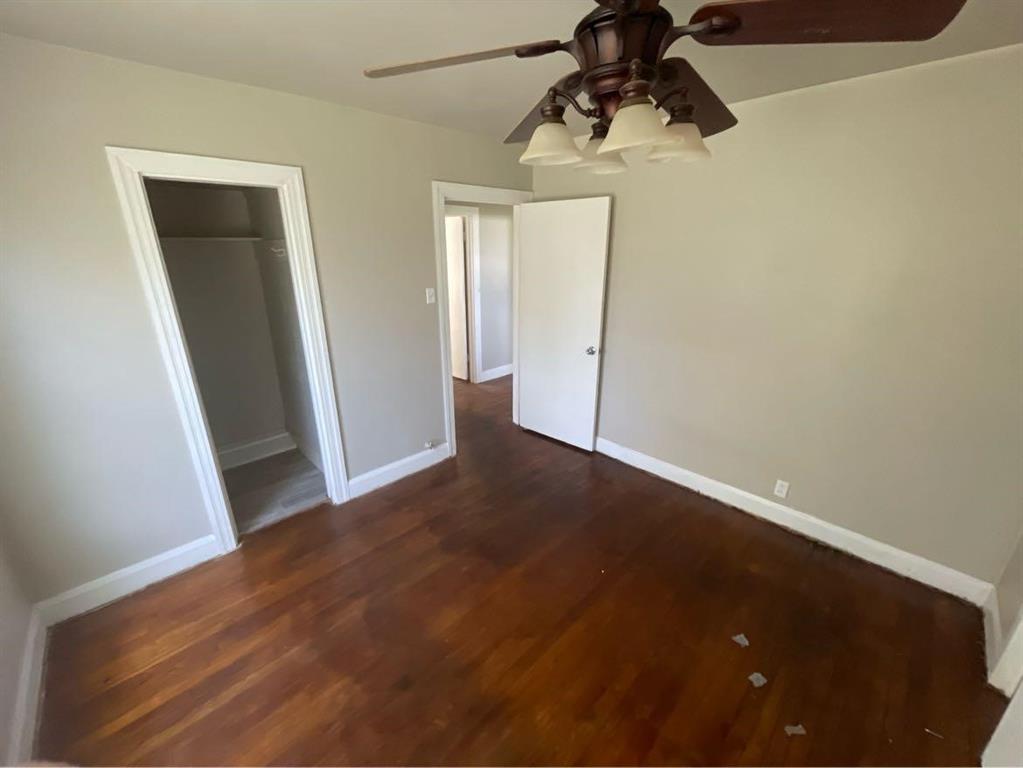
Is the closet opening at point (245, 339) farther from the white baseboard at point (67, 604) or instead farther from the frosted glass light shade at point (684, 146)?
the frosted glass light shade at point (684, 146)

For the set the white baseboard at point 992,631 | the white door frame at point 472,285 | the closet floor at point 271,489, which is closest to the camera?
the white baseboard at point 992,631

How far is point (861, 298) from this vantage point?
2.11 metres

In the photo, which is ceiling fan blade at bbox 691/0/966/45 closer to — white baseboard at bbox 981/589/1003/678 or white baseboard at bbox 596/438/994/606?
white baseboard at bbox 981/589/1003/678

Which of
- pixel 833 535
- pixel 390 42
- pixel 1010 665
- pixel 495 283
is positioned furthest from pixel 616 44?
pixel 495 283

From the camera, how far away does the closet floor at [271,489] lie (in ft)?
8.91

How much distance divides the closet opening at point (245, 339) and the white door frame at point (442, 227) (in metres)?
0.92

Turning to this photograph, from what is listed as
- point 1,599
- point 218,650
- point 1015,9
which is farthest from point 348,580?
point 1015,9

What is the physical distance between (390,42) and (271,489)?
2.73 m

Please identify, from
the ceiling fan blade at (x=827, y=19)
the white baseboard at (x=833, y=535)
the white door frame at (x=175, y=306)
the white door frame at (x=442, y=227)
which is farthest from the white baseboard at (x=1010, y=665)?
the white door frame at (x=175, y=306)

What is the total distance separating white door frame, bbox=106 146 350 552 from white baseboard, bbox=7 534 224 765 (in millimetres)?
147

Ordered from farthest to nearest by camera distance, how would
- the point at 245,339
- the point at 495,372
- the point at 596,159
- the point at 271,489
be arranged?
the point at 495,372 < the point at 245,339 < the point at 271,489 < the point at 596,159

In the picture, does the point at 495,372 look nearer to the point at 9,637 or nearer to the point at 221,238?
the point at 221,238

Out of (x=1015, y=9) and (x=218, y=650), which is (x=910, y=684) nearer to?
(x=1015, y=9)

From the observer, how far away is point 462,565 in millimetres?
2303
